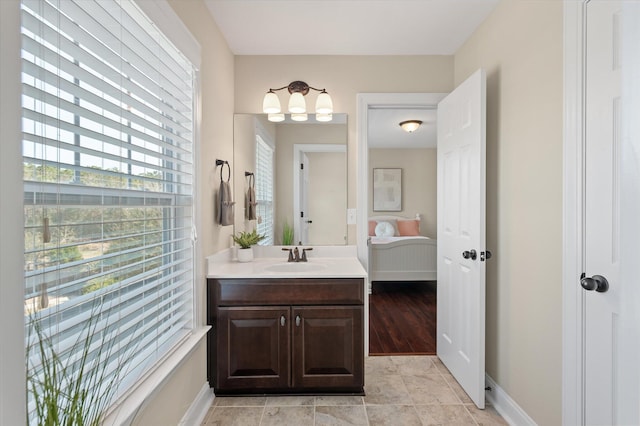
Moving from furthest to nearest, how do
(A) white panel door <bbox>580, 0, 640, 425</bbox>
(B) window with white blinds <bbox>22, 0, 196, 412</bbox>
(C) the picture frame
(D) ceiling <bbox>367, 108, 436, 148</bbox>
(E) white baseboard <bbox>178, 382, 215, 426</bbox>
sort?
(C) the picture frame, (D) ceiling <bbox>367, 108, 436, 148</bbox>, (E) white baseboard <bbox>178, 382, 215, 426</bbox>, (A) white panel door <bbox>580, 0, 640, 425</bbox>, (B) window with white blinds <bbox>22, 0, 196, 412</bbox>

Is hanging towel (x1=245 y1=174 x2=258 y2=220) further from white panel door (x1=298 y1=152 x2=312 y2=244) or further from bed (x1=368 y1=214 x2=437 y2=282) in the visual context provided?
bed (x1=368 y1=214 x2=437 y2=282)

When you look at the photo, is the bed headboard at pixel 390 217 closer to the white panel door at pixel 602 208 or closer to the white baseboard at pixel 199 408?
the white baseboard at pixel 199 408

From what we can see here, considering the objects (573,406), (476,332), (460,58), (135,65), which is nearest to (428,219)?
(460,58)

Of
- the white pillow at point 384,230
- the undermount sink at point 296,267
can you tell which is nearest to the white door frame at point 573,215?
the undermount sink at point 296,267

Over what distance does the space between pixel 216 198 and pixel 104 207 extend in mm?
1145

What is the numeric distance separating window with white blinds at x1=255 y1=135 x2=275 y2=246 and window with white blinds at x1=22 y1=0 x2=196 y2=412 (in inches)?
40.5

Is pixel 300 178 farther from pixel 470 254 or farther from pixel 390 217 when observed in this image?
pixel 390 217

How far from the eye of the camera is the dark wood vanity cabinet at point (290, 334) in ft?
7.09

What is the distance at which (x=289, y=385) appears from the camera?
2.17m

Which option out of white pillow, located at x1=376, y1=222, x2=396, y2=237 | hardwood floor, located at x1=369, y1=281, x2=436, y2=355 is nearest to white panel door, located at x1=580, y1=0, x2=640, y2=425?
hardwood floor, located at x1=369, y1=281, x2=436, y2=355

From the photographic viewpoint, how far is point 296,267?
100 inches

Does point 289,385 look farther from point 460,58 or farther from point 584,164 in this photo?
point 460,58

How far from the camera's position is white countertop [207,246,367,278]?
216 centimetres

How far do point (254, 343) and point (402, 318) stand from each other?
81.8 inches
